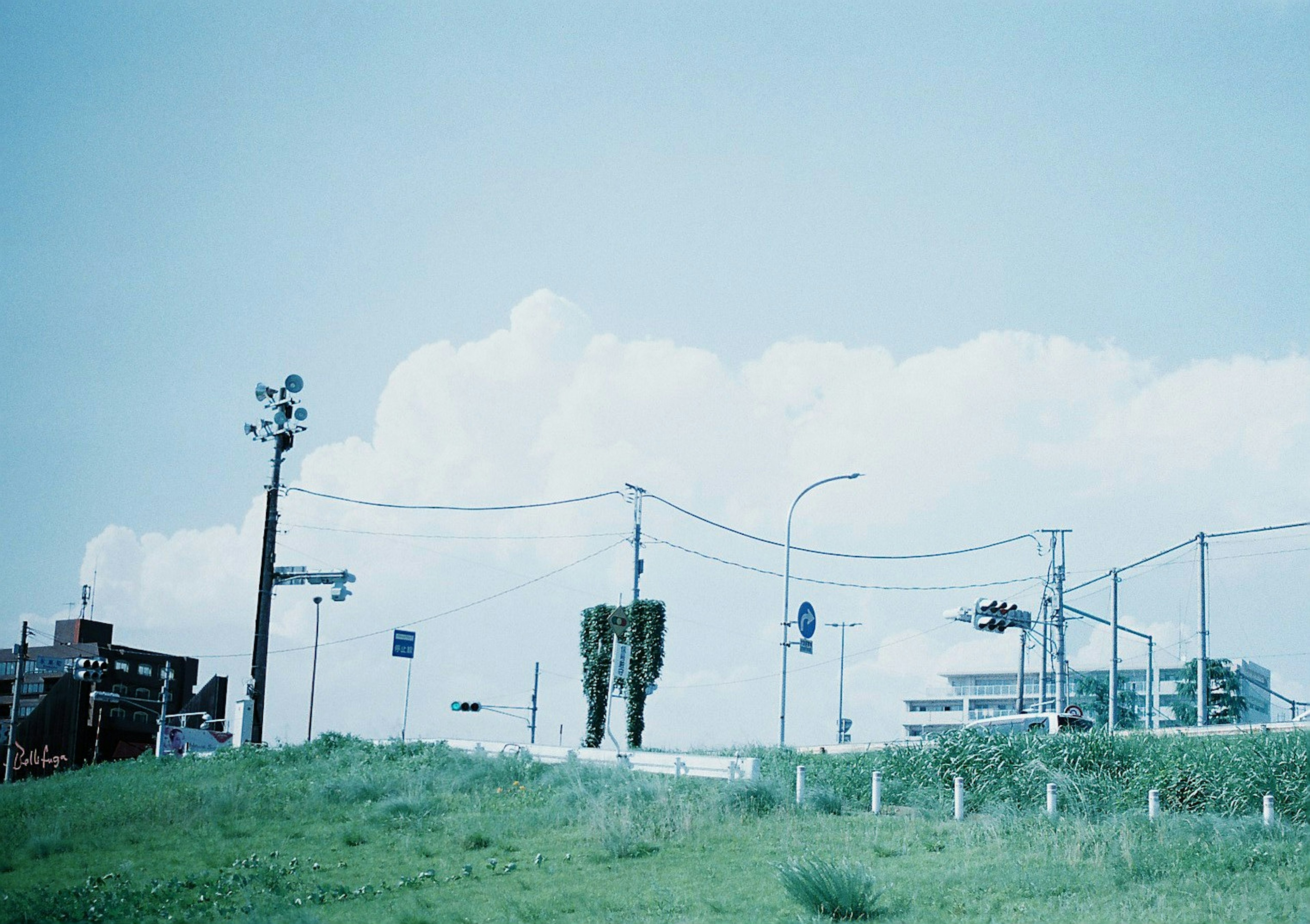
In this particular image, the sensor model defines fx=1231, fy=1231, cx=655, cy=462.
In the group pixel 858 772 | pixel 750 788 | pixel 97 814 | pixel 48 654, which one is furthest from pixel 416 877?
pixel 48 654

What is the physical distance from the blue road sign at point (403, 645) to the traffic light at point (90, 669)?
12.1 m

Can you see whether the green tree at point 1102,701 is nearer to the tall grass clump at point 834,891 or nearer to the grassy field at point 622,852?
the grassy field at point 622,852

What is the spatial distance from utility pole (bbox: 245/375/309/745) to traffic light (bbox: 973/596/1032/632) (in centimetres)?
2194

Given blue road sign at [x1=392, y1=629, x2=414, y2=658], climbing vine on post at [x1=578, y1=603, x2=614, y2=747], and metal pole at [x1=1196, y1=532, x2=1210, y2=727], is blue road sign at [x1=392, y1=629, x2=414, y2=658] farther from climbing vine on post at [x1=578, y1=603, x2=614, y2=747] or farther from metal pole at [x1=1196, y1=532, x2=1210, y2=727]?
metal pole at [x1=1196, y1=532, x2=1210, y2=727]

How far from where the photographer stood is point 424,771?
89.4 ft

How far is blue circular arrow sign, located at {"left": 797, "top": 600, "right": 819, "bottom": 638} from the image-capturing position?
30906 mm

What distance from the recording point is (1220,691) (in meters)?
78.2

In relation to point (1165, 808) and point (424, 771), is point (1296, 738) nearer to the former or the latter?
point (1165, 808)

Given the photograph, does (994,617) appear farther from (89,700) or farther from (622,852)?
(89,700)

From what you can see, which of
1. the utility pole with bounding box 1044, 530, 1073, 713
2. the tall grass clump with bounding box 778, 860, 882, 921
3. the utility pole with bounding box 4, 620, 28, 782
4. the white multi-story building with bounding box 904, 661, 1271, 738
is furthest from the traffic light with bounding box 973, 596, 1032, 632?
the white multi-story building with bounding box 904, 661, 1271, 738

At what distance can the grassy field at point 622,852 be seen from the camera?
13.2 metres

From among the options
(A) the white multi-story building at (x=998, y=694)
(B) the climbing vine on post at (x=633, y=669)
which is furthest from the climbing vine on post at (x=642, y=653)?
(A) the white multi-story building at (x=998, y=694)

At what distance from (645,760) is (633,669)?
12135mm

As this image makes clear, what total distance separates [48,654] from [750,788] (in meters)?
89.0
